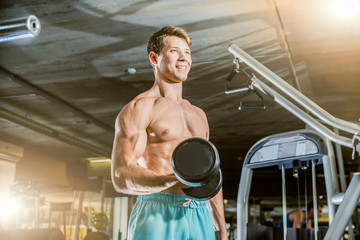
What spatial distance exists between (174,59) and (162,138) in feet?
0.80

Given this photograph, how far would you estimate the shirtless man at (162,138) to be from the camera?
1136mm

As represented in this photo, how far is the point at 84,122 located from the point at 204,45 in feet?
12.6

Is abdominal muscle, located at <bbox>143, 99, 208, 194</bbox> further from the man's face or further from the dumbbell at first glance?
the dumbbell

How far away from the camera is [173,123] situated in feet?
4.01

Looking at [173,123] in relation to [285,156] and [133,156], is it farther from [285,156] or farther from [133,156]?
[285,156]

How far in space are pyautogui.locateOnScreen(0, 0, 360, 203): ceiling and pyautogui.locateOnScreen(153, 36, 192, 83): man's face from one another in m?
2.64

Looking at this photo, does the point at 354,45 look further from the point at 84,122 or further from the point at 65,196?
the point at 65,196

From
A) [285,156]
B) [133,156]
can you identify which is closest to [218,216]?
[133,156]

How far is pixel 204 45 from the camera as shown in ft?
15.0

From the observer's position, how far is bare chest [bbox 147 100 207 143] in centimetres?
119

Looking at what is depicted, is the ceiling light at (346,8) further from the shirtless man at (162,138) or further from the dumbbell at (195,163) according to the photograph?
the dumbbell at (195,163)

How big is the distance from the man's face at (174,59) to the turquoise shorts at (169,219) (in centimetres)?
38

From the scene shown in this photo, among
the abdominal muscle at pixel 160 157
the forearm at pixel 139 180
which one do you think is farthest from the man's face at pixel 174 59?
the forearm at pixel 139 180

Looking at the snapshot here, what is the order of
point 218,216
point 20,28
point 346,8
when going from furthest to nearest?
point 346,8 < point 20,28 < point 218,216
